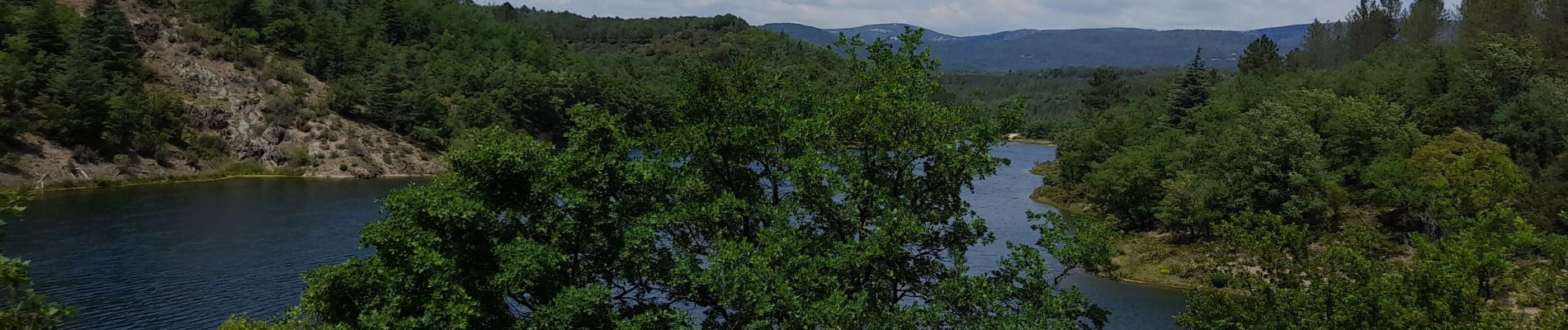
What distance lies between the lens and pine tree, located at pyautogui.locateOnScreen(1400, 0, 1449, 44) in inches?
4055

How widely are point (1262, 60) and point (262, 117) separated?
122 m

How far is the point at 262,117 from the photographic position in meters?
89.9

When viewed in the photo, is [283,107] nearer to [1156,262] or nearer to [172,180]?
[172,180]

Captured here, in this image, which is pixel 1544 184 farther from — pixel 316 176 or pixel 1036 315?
pixel 316 176

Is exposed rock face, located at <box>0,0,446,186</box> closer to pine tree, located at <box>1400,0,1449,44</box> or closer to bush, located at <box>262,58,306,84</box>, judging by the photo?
bush, located at <box>262,58,306,84</box>

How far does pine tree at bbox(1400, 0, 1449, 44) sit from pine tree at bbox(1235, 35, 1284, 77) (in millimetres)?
14057

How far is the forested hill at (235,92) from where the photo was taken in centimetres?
7300

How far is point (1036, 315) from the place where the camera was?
17047mm

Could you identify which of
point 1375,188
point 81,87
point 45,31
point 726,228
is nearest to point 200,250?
point 81,87

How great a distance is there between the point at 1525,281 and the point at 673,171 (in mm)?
21580

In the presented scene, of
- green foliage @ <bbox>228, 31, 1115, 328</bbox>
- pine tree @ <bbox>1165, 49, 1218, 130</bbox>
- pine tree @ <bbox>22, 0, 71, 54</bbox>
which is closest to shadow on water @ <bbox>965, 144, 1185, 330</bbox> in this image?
green foliage @ <bbox>228, 31, 1115, 328</bbox>

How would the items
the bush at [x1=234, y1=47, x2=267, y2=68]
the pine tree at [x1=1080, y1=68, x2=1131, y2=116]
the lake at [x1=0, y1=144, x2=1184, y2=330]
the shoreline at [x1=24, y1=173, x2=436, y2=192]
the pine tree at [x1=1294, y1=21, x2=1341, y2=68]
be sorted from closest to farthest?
the lake at [x1=0, y1=144, x2=1184, y2=330], the shoreline at [x1=24, y1=173, x2=436, y2=192], the bush at [x1=234, y1=47, x2=267, y2=68], the pine tree at [x1=1294, y1=21, x2=1341, y2=68], the pine tree at [x1=1080, y1=68, x2=1131, y2=116]

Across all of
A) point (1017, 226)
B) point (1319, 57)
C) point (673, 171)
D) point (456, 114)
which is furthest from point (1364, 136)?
point (456, 114)

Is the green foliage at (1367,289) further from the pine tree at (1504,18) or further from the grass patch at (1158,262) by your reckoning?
the pine tree at (1504,18)
